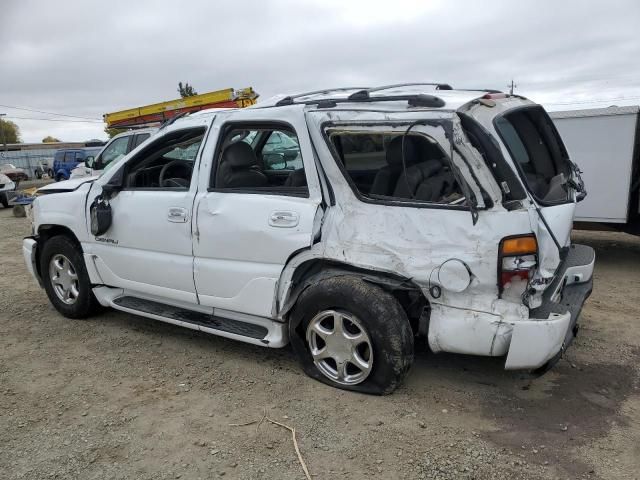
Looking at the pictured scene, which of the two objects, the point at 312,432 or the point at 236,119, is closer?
the point at 312,432

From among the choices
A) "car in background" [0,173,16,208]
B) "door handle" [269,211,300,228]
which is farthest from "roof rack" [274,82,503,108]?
"car in background" [0,173,16,208]

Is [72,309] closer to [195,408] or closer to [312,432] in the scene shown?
[195,408]

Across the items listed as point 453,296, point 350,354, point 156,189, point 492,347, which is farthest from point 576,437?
point 156,189

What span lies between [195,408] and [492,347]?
5.97 ft

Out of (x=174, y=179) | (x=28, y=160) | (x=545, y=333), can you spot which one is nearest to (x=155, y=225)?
(x=174, y=179)

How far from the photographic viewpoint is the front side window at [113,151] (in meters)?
11.5

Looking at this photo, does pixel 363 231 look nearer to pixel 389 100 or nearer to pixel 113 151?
pixel 389 100

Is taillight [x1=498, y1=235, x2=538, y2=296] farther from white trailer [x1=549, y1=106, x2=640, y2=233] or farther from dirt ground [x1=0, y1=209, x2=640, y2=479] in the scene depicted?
white trailer [x1=549, y1=106, x2=640, y2=233]

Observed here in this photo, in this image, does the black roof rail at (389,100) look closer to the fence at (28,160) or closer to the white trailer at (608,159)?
the white trailer at (608,159)

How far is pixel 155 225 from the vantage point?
4.06 m

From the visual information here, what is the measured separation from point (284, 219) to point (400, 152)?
86cm

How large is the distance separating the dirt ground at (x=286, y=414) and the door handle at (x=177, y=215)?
1.06m

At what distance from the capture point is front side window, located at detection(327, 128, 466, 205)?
325 centimetres

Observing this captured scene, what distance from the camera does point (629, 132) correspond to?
6.64m
